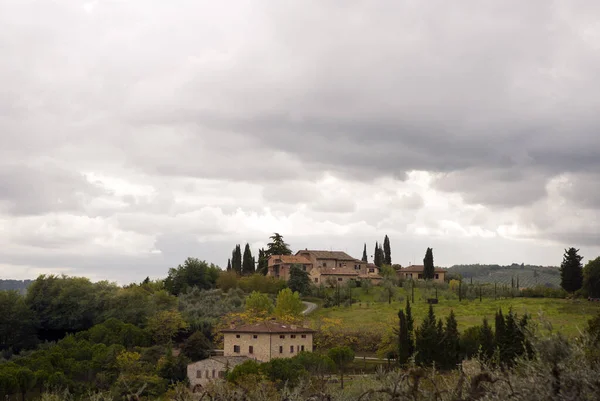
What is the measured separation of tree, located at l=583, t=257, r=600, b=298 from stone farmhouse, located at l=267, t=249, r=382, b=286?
38.6 metres

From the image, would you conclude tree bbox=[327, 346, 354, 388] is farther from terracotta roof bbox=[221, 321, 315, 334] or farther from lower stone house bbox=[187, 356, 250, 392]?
lower stone house bbox=[187, 356, 250, 392]

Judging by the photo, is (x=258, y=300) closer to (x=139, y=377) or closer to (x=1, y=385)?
(x=139, y=377)

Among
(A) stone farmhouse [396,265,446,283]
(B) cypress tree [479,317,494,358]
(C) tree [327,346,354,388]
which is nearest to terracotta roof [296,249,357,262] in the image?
(A) stone farmhouse [396,265,446,283]

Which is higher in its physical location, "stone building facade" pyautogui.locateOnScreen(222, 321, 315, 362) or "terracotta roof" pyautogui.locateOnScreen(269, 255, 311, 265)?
"terracotta roof" pyautogui.locateOnScreen(269, 255, 311, 265)

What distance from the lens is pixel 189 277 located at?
11812 centimetres

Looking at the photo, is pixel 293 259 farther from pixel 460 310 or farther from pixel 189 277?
pixel 460 310

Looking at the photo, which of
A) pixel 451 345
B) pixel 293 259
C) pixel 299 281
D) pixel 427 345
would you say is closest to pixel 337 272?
pixel 293 259

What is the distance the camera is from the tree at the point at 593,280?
9850 centimetres

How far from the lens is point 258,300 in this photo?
90.4 m

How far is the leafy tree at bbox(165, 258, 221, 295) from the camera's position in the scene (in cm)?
11712

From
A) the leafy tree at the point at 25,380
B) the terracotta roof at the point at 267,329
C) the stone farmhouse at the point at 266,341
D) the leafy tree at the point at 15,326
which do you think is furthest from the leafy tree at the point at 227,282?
the leafy tree at the point at 25,380

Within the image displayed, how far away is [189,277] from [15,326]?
37.7 metres

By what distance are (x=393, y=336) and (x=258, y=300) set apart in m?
24.4

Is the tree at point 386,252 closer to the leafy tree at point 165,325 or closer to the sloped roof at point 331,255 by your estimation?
the sloped roof at point 331,255
